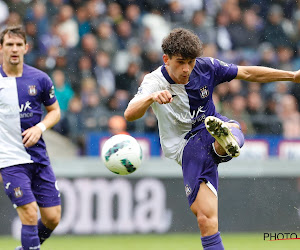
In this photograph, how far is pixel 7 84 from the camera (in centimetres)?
720

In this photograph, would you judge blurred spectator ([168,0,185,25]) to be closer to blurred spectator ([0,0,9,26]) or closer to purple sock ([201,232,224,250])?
blurred spectator ([0,0,9,26])

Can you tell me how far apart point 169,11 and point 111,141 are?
26.3 ft

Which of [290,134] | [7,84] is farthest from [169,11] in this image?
[7,84]

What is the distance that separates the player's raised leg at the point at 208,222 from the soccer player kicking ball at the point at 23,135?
172 cm

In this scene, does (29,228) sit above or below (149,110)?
below

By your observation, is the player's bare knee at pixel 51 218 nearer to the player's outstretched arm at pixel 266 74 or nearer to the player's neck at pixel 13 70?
the player's neck at pixel 13 70

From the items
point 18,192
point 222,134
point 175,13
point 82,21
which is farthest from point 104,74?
point 222,134

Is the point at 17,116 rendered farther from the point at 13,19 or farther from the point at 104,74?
the point at 13,19

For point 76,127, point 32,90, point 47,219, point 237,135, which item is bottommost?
point 47,219

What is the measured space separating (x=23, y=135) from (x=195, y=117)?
1801mm

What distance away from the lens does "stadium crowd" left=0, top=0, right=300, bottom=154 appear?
1234 cm

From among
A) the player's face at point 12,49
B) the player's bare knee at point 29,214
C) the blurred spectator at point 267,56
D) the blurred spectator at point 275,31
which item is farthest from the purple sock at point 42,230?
the blurred spectator at point 275,31

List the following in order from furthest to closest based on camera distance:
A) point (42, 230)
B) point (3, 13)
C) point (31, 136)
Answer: point (3, 13) → point (42, 230) → point (31, 136)

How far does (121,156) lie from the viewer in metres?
6.61
